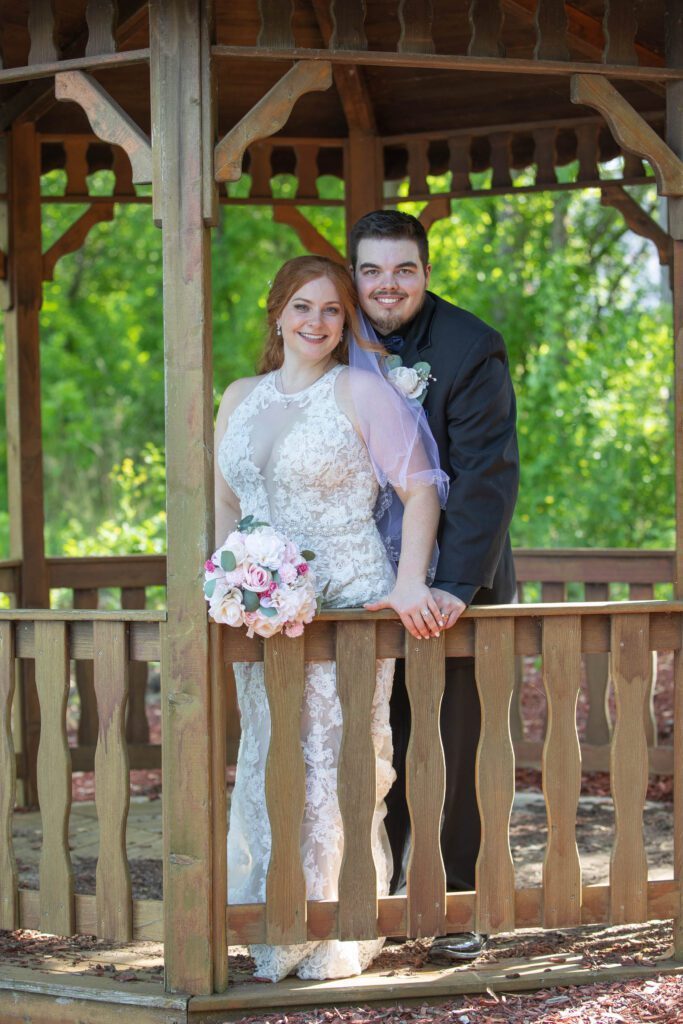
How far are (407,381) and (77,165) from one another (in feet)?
10.1

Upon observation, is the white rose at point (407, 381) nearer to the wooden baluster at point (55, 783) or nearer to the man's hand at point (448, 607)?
the man's hand at point (448, 607)

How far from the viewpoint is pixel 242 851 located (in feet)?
12.9

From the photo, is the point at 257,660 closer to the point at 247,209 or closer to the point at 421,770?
the point at 421,770

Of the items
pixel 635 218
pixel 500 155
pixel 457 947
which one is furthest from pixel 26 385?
pixel 457 947

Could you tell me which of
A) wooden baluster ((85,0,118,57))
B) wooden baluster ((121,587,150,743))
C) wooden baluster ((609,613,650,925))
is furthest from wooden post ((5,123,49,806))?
wooden baluster ((609,613,650,925))

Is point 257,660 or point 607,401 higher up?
point 607,401

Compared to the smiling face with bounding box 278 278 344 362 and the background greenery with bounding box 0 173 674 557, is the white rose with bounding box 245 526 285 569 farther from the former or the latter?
the background greenery with bounding box 0 173 674 557

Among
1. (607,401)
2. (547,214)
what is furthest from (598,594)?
(547,214)

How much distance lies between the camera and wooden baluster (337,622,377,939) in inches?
147

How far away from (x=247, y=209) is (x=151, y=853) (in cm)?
1155

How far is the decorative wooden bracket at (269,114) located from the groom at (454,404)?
19.1 inches

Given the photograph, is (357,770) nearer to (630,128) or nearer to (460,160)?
(630,128)

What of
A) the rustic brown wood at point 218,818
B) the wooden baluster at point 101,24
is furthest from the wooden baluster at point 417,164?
the rustic brown wood at point 218,818

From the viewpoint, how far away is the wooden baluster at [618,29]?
3879 mm
